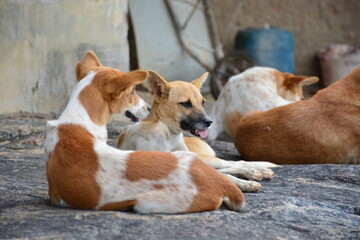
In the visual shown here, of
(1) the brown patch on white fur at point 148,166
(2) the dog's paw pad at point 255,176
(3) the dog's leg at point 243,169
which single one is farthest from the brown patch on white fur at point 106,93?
(2) the dog's paw pad at point 255,176

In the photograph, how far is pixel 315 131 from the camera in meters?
5.93

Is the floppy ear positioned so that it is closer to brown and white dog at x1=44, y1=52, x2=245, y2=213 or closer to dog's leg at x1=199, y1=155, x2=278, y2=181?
brown and white dog at x1=44, y1=52, x2=245, y2=213

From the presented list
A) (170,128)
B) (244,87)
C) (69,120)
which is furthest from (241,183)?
(244,87)

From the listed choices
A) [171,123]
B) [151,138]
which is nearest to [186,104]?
[171,123]

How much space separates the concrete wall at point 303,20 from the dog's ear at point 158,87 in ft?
28.5

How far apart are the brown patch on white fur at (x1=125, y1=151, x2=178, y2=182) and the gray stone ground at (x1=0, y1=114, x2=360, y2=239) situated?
0.24 meters

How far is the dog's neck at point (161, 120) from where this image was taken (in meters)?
5.16

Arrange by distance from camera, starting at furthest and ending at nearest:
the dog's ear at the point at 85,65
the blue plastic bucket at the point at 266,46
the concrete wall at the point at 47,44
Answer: the blue plastic bucket at the point at 266,46
the concrete wall at the point at 47,44
the dog's ear at the point at 85,65

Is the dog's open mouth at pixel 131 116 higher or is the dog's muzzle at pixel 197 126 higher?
the dog's open mouth at pixel 131 116

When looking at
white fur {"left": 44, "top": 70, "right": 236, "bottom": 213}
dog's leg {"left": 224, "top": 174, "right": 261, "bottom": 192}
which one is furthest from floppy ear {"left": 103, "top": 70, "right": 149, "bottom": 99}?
dog's leg {"left": 224, "top": 174, "right": 261, "bottom": 192}

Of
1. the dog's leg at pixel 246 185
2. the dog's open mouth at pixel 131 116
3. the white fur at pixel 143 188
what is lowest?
the dog's leg at pixel 246 185

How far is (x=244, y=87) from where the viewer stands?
25.5 feet

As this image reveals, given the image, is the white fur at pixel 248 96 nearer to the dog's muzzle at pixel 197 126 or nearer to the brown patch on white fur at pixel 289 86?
the brown patch on white fur at pixel 289 86

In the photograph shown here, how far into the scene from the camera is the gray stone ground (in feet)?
11.5
